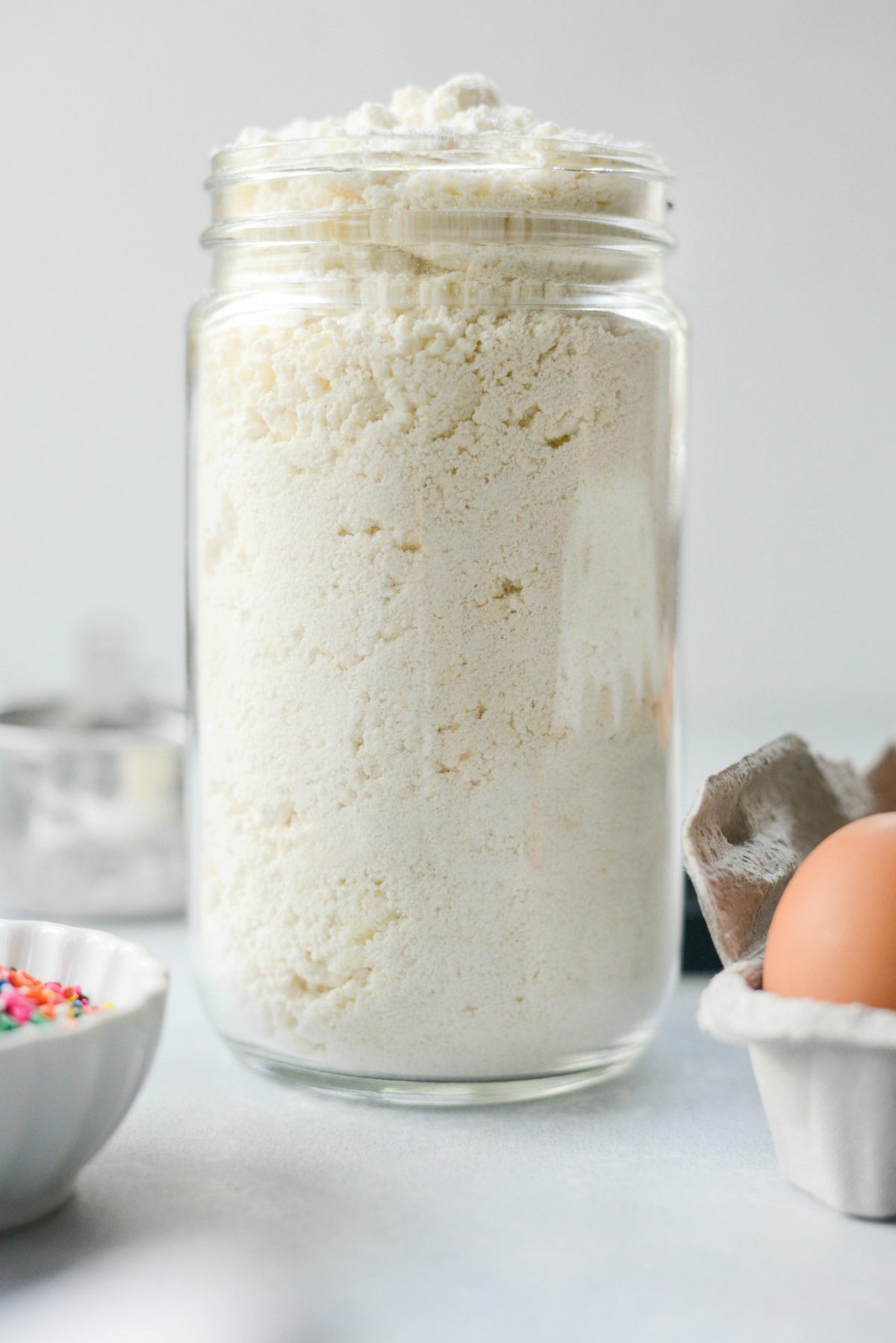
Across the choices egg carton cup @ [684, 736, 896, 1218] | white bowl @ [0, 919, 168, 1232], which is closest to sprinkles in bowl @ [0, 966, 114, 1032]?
white bowl @ [0, 919, 168, 1232]

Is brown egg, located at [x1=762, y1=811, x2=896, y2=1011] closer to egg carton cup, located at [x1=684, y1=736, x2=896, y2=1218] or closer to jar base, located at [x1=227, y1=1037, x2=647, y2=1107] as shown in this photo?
egg carton cup, located at [x1=684, y1=736, x2=896, y2=1218]

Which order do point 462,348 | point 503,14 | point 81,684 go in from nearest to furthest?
point 462,348 < point 81,684 < point 503,14

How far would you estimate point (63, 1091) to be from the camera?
454mm

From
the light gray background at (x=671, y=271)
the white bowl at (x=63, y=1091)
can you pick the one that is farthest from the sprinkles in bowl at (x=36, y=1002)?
the light gray background at (x=671, y=271)

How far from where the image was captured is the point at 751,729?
5.34ft

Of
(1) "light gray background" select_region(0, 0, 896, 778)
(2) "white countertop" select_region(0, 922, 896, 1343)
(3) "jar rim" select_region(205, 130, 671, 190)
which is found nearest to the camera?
(2) "white countertop" select_region(0, 922, 896, 1343)

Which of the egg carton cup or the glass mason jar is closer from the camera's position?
the egg carton cup

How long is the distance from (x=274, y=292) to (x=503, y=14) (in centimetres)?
112

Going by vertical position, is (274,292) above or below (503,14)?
below

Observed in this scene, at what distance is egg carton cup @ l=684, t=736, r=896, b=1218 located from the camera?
0.46 meters

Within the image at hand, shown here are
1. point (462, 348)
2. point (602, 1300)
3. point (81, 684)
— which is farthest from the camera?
point (81, 684)

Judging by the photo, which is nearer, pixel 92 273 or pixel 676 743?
pixel 676 743

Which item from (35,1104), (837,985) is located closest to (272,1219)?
(35,1104)

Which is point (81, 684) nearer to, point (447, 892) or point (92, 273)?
point (447, 892)
